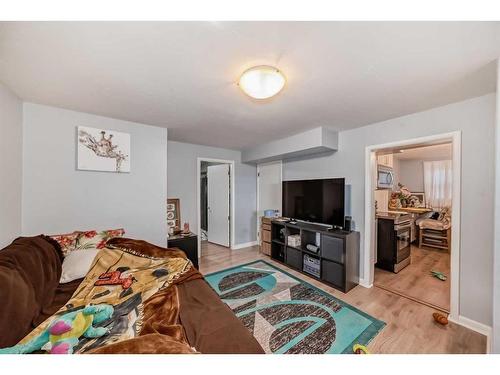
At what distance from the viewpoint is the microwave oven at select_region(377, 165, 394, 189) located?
3.41 meters

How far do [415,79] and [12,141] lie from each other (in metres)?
3.48

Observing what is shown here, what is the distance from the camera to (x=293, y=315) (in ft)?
6.31

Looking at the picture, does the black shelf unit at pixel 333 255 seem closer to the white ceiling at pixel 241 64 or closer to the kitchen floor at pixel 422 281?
the kitchen floor at pixel 422 281

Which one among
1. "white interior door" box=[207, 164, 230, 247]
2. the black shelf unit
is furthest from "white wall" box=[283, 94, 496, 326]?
"white interior door" box=[207, 164, 230, 247]

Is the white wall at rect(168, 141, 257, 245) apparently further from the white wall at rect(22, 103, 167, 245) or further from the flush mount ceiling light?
the flush mount ceiling light

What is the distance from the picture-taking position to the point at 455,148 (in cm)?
189

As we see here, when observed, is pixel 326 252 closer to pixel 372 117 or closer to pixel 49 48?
pixel 372 117

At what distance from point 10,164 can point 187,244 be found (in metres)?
2.03

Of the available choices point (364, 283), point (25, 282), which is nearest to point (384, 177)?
point (364, 283)

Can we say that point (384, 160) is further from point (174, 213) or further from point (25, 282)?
point (25, 282)

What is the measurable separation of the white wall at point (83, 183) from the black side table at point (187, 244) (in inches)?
8.2

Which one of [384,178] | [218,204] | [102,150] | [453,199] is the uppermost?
[102,150]

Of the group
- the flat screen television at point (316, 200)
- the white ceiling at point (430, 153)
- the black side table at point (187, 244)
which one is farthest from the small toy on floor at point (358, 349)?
the white ceiling at point (430, 153)

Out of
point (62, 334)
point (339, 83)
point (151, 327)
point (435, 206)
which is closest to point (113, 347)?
point (151, 327)
